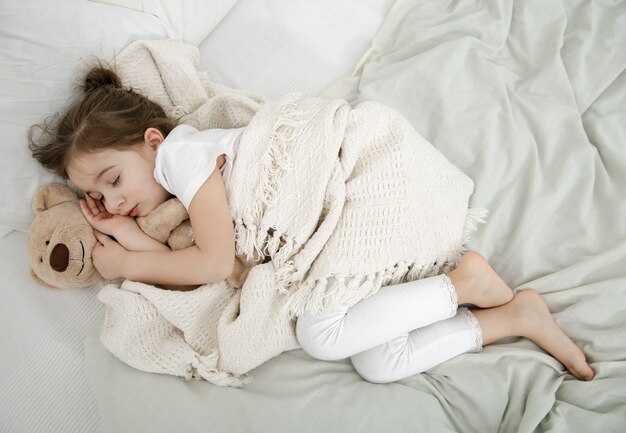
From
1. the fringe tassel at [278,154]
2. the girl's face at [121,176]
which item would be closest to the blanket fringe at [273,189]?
the fringe tassel at [278,154]

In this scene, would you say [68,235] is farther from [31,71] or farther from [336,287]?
[336,287]

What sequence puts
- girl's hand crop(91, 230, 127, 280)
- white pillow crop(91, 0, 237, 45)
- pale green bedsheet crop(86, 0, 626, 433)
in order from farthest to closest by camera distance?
1. white pillow crop(91, 0, 237, 45)
2. girl's hand crop(91, 230, 127, 280)
3. pale green bedsheet crop(86, 0, 626, 433)

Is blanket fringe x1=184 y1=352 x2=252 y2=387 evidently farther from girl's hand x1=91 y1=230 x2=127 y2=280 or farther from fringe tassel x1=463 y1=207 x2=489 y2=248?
fringe tassel x1=463 y1=207 x2=489 y2=248

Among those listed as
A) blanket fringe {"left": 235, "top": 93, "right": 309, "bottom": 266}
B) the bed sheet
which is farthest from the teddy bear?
the bed sheet

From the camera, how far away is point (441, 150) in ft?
3.55

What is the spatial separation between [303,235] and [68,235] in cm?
48

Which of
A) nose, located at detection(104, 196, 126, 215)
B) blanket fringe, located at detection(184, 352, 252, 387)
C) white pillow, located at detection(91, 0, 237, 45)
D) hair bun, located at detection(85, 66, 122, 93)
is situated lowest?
blanket fringe, located at detection(184, 352, 252, 387)

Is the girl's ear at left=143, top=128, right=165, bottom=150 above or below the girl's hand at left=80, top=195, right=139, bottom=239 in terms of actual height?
above

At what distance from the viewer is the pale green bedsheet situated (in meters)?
0.83

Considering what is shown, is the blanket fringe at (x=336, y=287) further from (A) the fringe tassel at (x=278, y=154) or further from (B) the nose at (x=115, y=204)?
(B) the nose at (x=115, y=204)

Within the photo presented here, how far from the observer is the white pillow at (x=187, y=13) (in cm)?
116

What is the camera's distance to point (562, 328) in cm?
90

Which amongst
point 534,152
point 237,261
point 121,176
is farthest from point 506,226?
point 121,176

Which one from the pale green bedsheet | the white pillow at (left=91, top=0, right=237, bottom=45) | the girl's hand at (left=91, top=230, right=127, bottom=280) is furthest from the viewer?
→ the white pillow at (left=91, top=0, right=237, bottom=45)
